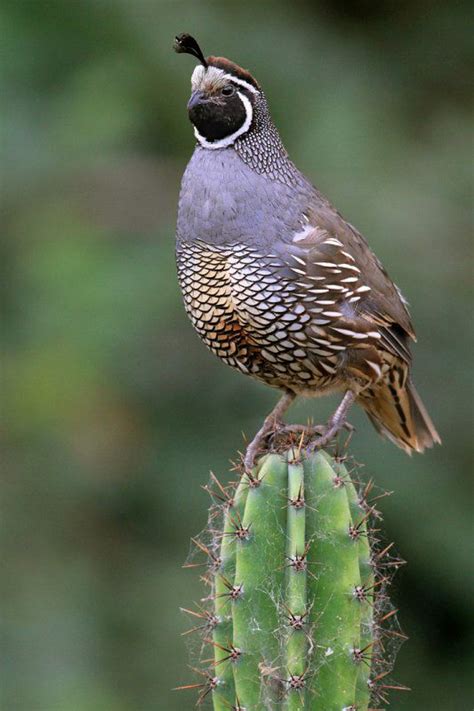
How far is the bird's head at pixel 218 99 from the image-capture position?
14.6ft

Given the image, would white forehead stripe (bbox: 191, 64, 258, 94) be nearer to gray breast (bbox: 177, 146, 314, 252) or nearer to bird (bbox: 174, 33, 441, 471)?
bird (bbox: 174, 33, 441, 471)

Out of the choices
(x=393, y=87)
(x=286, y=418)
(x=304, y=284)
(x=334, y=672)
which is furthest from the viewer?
(x=393, y=87)

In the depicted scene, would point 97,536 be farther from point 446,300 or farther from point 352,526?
point 352,526

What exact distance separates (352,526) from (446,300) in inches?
164

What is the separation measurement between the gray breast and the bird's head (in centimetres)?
6

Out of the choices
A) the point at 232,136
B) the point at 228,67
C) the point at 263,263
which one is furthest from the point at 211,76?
the point at 263,263

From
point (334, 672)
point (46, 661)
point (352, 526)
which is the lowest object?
point (46, 661)

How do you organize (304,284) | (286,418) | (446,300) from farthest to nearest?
(446,300) → (286,418) → (304,284)

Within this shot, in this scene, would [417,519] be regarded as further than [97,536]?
No

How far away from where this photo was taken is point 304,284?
14.7 feet

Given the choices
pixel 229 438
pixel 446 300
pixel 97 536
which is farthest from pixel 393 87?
pixel 97 536

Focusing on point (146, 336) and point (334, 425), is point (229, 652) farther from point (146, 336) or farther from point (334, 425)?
point (146, 336)

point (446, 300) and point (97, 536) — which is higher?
point (446, 300)

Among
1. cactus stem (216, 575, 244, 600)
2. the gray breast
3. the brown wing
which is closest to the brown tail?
the brown wing
